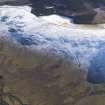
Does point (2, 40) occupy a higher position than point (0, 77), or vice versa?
point (2, 40)

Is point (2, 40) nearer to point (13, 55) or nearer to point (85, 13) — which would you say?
point (13, 55)

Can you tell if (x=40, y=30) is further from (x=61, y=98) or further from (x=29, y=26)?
(x=61, y=98)

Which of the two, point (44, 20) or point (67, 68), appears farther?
point (44, 20)

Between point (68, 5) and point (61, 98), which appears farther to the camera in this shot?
point (68, 5)

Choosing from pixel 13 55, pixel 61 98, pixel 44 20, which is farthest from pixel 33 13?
pixel 61 98

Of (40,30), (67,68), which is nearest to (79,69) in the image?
(67,68)

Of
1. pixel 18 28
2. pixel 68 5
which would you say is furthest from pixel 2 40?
pixel 68 5

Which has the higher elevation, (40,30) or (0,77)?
(40,30)

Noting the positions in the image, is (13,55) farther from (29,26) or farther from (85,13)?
(85,13)
